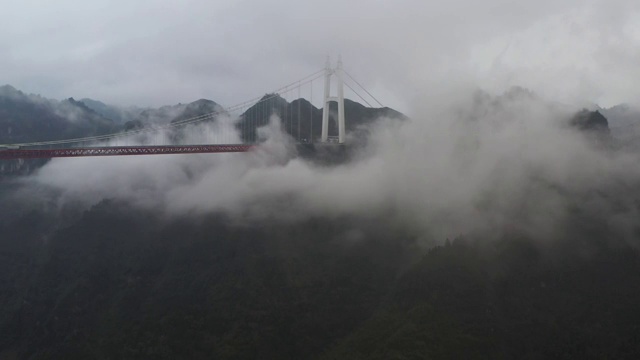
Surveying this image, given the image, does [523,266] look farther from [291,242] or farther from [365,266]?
[291,242]

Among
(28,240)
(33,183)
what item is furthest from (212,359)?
(33,183)

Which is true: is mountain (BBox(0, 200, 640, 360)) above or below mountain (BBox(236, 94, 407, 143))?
below

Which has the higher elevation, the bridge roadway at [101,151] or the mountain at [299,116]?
the mountain at [299,116]

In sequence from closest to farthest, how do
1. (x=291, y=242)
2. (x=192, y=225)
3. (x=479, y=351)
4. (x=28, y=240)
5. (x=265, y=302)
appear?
(x=479, y=351)
(x=265, y=302)
(x=291, y=242)
(x=192, y=225)
(x=28, y=240)

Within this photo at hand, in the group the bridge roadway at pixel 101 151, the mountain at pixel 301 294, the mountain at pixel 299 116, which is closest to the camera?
the mountain at pixel 301 294

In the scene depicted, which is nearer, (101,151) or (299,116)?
(101,151)

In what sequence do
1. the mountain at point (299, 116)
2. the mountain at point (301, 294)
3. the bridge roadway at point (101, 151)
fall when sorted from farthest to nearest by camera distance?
1. the mountain at point (299, 116)
2. the bridge roadway at point (101, 151)
3. the mountain at point (301, 294)

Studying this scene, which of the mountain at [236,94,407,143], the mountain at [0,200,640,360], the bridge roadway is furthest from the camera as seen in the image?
the mountain at [236,94,407,143]

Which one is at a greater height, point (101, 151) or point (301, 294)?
point (101, 151)

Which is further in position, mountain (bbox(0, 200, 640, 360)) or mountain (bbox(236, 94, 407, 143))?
mountain (bbox(236, 94, 407, 143))

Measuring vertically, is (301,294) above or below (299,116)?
below

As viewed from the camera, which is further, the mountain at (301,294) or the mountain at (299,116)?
the mountain at (299,116)
